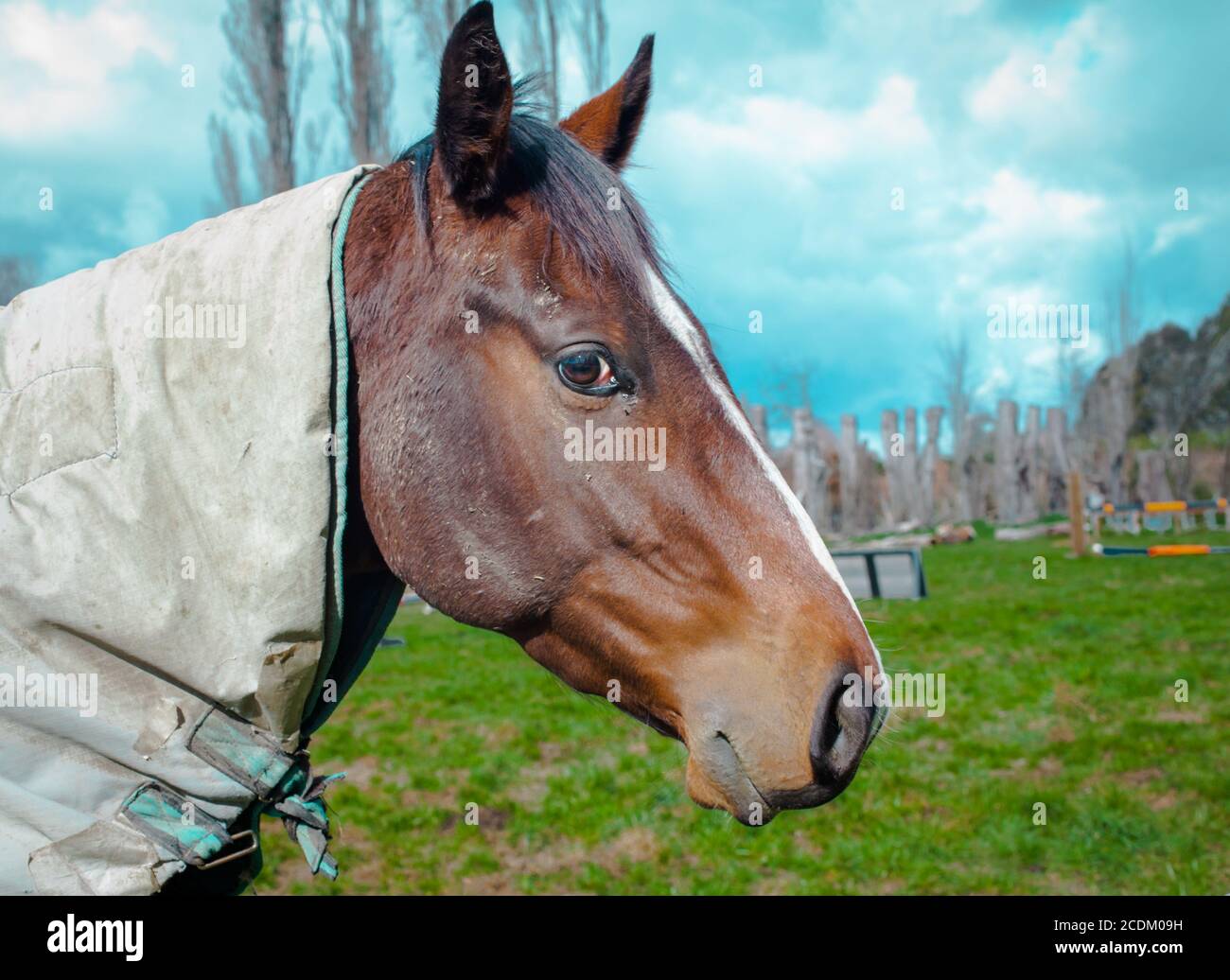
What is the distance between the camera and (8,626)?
1.44 meters

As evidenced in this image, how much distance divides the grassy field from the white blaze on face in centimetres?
48

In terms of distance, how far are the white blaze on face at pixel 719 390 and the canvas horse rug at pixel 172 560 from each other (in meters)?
→ 0.63

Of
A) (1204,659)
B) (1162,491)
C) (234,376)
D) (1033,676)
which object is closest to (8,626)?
(234,376)

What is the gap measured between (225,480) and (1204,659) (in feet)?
29.6

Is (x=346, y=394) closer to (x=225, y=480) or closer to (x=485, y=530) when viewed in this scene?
(x=225, y=480)

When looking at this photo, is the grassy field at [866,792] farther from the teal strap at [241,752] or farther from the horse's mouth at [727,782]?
the teal strap at [241,752]

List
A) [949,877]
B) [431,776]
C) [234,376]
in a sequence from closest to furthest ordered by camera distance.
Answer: [234,376] < [949,877] < [431,776]

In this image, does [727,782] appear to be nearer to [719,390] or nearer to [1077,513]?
[719,390]

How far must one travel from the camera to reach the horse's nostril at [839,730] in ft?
4.64

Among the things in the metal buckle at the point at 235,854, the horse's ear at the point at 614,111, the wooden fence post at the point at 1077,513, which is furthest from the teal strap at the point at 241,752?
the wooden fence post at the point at 1077,513

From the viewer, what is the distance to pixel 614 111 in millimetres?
2129

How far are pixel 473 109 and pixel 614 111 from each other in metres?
0.61

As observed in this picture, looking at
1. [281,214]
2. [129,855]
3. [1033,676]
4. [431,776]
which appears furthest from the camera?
[1033,676]
